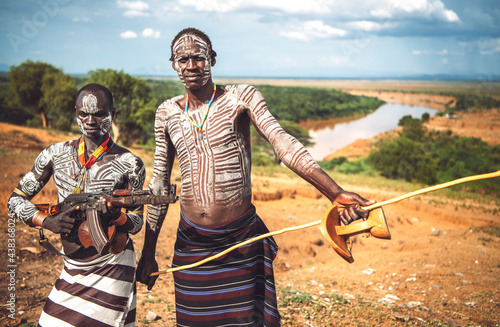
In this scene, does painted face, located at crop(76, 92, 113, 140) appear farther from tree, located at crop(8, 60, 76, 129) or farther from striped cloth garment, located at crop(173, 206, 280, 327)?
tree, located at crop(8, 60, 76, 129)

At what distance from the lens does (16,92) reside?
2970 cm

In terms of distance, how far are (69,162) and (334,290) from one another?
4329 mm

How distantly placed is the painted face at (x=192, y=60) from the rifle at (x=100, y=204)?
0.67 m

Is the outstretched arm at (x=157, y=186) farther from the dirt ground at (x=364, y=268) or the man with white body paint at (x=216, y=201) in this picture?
the dirt ground at (x=364, y=268)

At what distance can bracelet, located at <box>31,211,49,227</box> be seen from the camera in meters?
2.55

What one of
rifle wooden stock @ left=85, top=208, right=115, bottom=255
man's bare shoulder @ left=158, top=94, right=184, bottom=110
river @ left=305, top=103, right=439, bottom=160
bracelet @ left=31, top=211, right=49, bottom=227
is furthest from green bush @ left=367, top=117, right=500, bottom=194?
bracelet @ left=31, top=211, right=49, bottom=227

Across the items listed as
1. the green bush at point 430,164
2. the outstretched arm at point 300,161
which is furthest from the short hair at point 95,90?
the green bush at point 430,164

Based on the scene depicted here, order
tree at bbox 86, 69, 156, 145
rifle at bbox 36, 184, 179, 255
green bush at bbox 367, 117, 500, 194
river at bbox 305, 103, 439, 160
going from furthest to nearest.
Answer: river at bbox 305, 103, 439, 160 → tree at bbox 86, 69, 156, 145 → green bush at bbox 367, 117, 500, 194 → rifle at bbox 36, 184, 179, 255

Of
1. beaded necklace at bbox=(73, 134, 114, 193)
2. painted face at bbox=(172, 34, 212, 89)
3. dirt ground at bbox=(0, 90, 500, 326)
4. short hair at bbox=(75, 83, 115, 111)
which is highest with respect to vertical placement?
painted face at bbox=(172, 34, 212, 89)

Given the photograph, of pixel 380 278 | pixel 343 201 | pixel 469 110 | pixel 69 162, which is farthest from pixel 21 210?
pixel 469 110

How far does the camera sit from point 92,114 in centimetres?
261

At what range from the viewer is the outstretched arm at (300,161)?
5.86ft

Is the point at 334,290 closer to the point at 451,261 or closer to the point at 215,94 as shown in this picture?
the point at 451,261

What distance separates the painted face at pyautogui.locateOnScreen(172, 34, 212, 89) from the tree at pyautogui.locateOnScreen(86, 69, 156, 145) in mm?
22774
